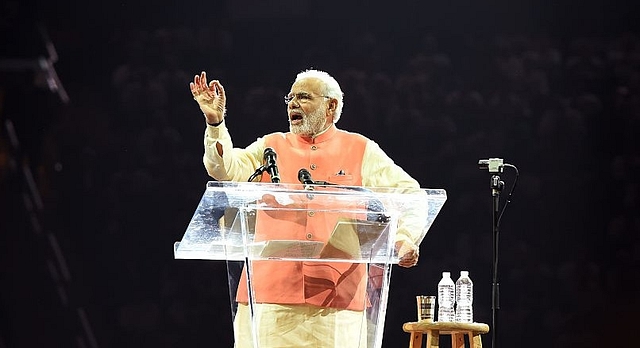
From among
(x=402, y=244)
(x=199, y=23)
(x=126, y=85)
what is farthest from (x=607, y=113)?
(x=402, y=244)

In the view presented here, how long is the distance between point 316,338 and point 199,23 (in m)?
2.47

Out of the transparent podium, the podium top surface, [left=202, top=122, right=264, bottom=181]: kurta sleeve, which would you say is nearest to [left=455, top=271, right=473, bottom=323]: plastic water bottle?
[left=202, top=122, right=264, bottom=181]: kurta sleeve

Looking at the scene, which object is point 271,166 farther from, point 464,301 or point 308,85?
point 464,301

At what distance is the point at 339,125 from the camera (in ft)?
15.7

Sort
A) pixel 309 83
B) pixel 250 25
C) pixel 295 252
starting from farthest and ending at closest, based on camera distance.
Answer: pixel 250 25 < pixel 309 83 < pixel 295 252

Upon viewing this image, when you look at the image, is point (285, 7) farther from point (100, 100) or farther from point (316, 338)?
point (316, 338)

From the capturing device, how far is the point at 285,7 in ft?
16.0

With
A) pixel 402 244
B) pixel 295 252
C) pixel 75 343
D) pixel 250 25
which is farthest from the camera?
pixel 250 25

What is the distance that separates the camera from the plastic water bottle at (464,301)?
13.0 feet

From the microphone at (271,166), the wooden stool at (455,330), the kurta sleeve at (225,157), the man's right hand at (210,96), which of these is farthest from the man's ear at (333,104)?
the wooden stool at (455,330)

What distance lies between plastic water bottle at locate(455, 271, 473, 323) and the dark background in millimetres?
671

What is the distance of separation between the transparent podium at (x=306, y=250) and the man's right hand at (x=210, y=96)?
19.0 inches

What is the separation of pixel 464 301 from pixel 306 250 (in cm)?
179

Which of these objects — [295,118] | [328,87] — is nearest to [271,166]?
[295,118]
